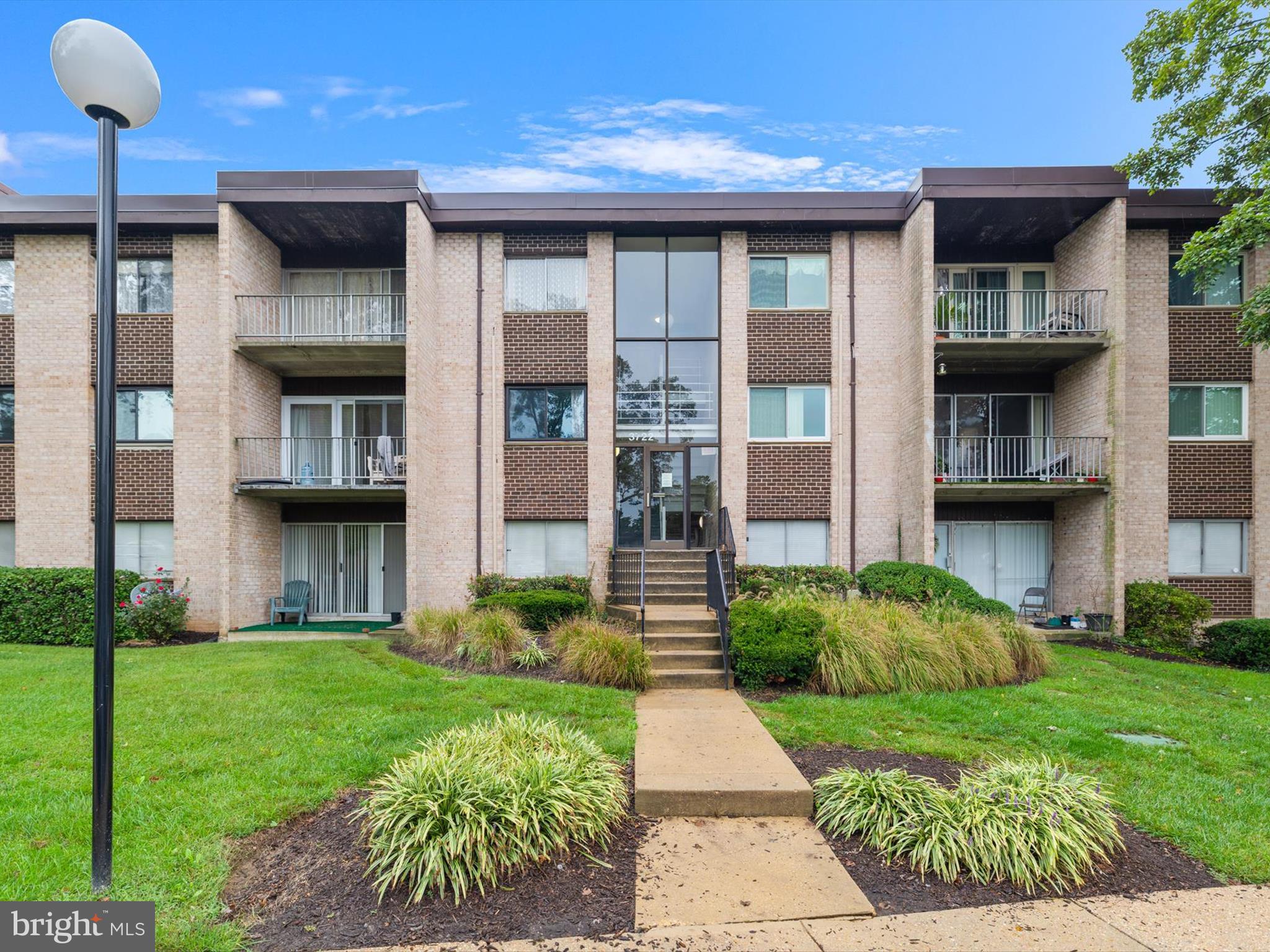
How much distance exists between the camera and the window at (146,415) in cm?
1347

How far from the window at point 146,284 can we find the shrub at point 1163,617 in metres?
19.7

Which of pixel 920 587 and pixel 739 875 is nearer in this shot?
pixel 739 875

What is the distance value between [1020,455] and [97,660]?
15.2m

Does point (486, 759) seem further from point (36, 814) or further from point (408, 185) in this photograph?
point (408, 185)

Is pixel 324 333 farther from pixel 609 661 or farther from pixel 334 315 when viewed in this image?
pixel 609 661

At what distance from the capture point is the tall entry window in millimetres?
13375

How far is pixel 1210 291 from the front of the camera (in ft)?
43.6

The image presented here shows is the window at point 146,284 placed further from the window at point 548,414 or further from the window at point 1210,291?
the window at point 1210,291

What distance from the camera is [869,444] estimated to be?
1327cm

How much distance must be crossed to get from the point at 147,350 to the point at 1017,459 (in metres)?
18.1

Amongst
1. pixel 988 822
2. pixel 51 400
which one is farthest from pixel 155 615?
pixel 988 822

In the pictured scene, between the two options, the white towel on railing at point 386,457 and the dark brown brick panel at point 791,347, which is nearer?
the white towel on railing at point 386,457

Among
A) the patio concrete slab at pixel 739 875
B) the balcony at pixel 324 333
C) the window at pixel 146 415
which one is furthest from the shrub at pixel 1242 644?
the window at pixel 146 415

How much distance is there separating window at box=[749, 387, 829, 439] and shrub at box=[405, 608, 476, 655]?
6.68 m
